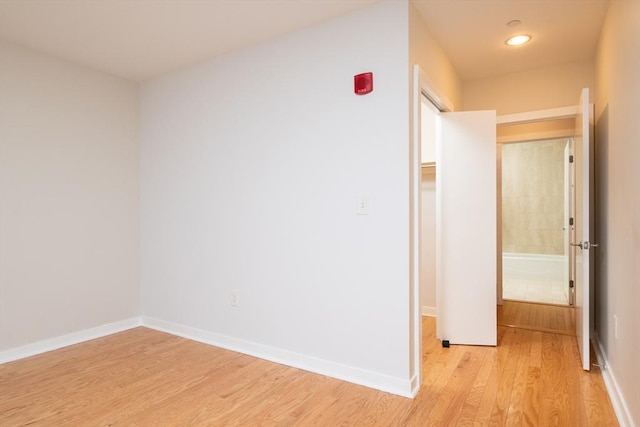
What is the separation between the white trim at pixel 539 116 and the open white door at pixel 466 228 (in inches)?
22.2

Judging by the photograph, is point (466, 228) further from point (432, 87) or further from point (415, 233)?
point (432, 87)

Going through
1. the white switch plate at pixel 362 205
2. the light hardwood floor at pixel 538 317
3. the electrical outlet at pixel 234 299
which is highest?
the white switch plate at pixel 362 205

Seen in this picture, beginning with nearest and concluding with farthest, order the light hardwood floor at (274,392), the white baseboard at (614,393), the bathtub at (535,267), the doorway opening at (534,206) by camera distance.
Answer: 1. the white baseboard at (614,393)
2. the light hardwood floor at (274,392)
3. the bathtub at (535,267)
4. the doorway opening at (534,206)

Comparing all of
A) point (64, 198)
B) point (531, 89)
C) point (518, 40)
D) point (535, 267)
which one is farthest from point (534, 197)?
point (64, 198)

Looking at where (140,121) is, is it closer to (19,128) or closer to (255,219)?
(19,128)

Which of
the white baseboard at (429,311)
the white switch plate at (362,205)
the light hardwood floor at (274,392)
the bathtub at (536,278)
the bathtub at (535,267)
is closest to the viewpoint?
the light hardwood floor at (274,392)

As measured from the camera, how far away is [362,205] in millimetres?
2371

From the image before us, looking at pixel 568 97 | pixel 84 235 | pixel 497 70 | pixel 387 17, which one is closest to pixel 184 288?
pixel 84 235

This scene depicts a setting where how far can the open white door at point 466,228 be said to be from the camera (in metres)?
3.03

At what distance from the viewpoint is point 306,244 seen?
2637 millimetres

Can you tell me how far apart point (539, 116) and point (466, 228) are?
1310mm

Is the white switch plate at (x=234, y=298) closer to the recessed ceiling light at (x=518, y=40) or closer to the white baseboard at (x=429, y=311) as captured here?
the white baseboard at (x=429, y=311)

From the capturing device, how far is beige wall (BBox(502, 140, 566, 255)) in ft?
23.9

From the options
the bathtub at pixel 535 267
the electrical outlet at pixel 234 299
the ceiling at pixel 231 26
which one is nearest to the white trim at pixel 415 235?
the ceiling at pixel 231 26
